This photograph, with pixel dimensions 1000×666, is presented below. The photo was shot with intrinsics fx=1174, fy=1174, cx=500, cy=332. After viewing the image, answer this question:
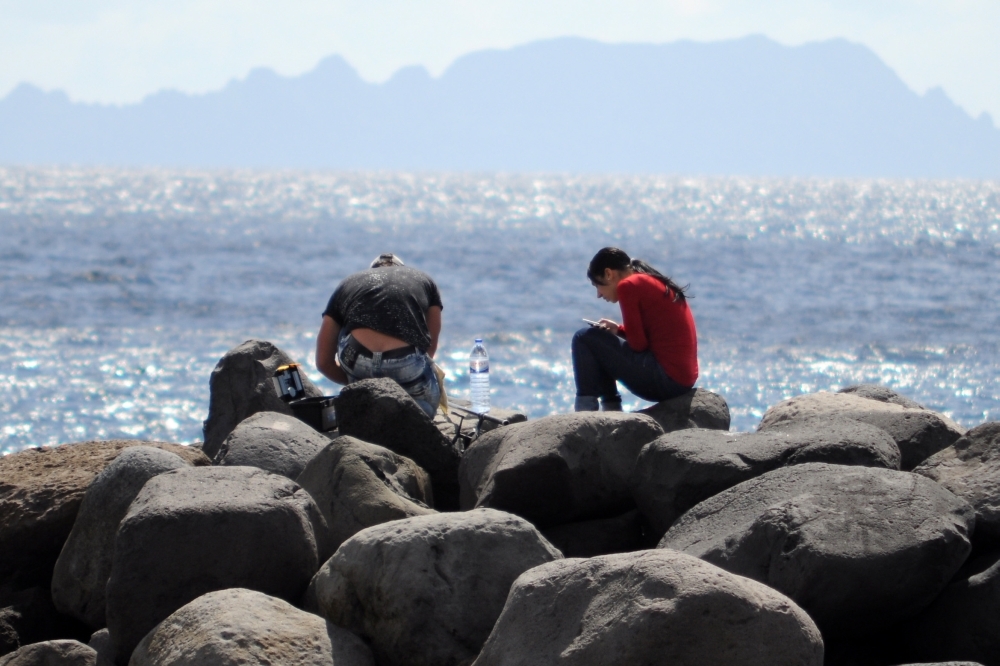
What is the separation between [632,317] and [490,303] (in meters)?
16.7

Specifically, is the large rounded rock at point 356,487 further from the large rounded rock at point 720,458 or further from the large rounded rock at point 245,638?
the large rounded rock at point 720,458

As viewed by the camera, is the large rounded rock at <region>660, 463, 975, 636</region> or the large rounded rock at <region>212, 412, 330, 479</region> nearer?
the large rounded rock at <region>660, 463, 975, 636</region>

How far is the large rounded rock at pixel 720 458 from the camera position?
16.2ft

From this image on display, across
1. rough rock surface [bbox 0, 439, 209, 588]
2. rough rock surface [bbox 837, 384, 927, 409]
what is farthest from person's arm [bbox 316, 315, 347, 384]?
rough rock surface [bbox 837, 384, 927, 409]

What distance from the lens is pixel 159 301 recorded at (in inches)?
912

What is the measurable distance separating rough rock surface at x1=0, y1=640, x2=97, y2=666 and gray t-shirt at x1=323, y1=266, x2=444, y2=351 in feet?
10.4

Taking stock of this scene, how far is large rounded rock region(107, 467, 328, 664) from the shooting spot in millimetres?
4434

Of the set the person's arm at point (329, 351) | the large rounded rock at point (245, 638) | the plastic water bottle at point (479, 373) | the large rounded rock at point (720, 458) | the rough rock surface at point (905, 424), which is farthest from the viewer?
the plastic water bottle at point (479, 373)

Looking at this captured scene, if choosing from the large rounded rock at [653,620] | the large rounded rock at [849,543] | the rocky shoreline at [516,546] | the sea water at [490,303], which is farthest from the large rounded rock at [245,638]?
the sea water at [490,303]

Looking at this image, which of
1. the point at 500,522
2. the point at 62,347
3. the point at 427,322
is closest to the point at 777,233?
the point at 62,347

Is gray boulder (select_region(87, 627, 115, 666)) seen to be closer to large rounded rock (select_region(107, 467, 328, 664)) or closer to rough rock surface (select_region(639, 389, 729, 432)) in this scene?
large rounded rock (select_region(107, 467, 328, 664))

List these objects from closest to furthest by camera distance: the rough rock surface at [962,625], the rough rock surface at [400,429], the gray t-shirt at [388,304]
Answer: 1. the rough rock surface at [962,625]
2. the rough rock surface at [400,429]
3. the gray t-shirt at [388,304]

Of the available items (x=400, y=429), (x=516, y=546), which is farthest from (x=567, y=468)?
(x=400, y=429)

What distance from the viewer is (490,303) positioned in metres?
23.9
